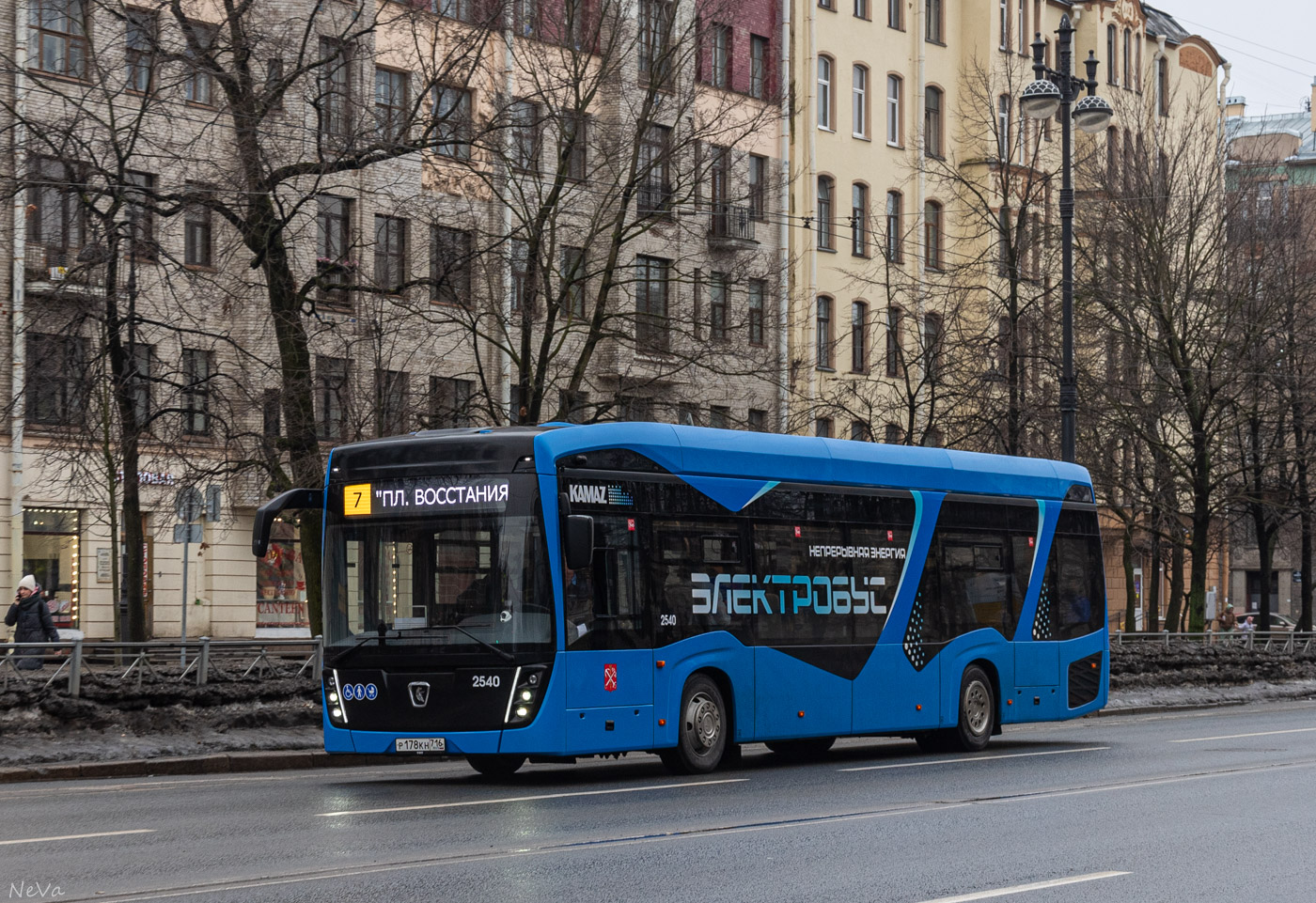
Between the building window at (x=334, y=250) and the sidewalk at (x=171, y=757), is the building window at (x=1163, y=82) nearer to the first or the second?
the building window at (x=334, y=250)

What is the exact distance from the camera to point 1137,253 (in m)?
40.3

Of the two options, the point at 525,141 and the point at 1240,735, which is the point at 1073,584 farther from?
the point at 525,141

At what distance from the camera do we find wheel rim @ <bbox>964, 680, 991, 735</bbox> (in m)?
20.6

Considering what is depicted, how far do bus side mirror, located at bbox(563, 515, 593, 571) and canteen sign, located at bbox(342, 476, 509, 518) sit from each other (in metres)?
0.74

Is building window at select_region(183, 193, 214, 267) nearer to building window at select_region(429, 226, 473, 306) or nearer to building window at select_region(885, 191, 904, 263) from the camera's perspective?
building window at select_region(429, 226, 473, 306)

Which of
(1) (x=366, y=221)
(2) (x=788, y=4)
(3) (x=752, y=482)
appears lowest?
(3) (x=752, y=482)

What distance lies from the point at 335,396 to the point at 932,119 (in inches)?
1364

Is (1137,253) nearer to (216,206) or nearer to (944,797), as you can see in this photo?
(216,206)

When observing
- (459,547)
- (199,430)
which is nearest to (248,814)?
(459,547)

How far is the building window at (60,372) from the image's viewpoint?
23.2m

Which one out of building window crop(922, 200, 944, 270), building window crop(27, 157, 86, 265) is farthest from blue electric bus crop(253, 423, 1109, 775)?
building window crop(922, 200, 944, 270)

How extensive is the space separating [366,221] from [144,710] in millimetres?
20357

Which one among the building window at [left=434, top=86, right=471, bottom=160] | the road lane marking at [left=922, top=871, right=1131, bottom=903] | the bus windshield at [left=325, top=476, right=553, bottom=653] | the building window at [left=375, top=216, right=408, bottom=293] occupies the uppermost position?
the building window at [left=434, top=86, right=471, bottom=160]

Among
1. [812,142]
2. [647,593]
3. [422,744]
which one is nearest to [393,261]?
[647,593]
